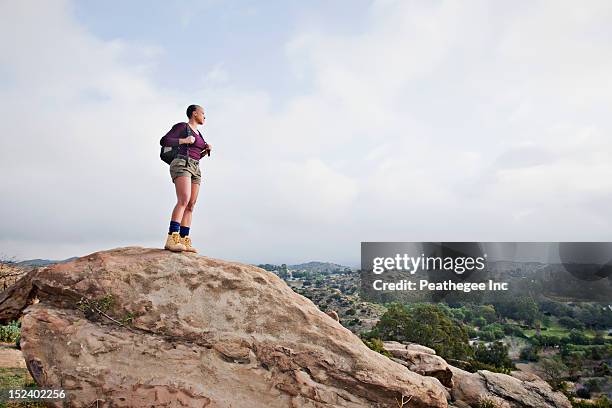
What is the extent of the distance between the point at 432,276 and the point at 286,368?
64.3 meters

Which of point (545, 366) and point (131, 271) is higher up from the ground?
point (131, 271)

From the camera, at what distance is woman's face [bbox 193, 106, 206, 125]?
9453mm

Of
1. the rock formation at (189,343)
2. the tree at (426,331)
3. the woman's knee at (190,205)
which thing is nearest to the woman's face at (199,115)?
the woman's knee at (190,205)

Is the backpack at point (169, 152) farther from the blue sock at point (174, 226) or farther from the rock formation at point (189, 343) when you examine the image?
the rock formation at point (189, 343)

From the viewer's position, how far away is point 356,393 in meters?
7.60

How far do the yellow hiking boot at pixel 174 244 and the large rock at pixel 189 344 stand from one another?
21 cm

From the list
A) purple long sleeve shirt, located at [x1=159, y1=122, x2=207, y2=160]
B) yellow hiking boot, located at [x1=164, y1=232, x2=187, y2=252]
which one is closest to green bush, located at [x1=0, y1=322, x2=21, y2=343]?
yellow hiking boot, located at [x1=164, y1=232, x2=187, y2=252]

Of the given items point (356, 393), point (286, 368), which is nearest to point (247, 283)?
point (286, 368)

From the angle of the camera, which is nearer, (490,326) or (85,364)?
(85,364)

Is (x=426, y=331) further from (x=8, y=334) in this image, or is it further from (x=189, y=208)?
(x=189, y=208)

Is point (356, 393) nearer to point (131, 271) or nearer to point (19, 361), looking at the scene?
point (131, 271)

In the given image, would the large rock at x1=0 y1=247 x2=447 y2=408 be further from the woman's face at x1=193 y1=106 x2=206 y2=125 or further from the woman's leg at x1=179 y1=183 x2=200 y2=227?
the woman's face at x1=193 y1=106 x2=206 y2=125

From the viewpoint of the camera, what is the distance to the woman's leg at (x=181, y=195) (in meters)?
8.85

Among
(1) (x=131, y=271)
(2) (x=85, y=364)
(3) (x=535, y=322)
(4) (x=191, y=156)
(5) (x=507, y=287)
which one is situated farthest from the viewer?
(5) (x=507, y=287)
